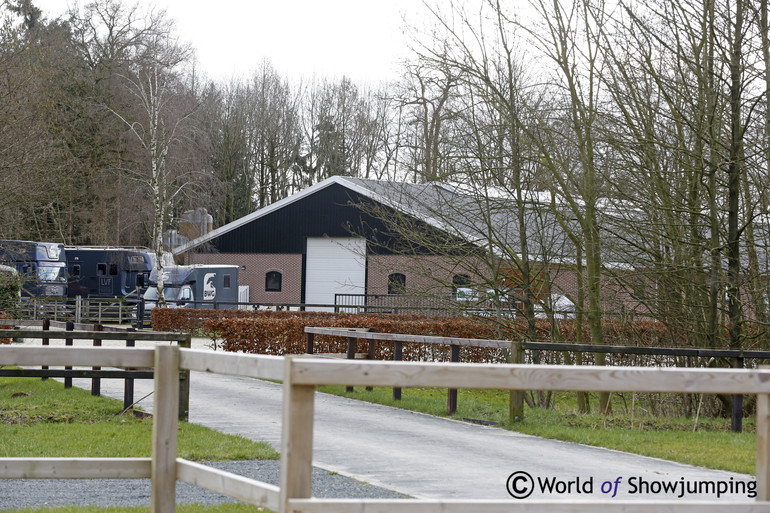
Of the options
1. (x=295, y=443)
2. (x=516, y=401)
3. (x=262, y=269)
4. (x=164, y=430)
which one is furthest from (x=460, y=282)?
(x=262, y=269)

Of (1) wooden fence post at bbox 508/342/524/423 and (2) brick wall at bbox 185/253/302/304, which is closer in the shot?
(1) wooden fence post at bbox 508/342/524/423

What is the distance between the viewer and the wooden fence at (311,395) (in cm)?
366

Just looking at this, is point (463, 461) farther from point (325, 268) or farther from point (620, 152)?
point (325, 268)

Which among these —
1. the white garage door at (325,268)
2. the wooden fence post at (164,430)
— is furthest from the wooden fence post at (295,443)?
the white garage door at (325,268)

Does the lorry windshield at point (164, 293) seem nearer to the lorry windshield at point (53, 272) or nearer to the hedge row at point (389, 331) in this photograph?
the lorry windshield at point (53, 272)

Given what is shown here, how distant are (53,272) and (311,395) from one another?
3500 cm

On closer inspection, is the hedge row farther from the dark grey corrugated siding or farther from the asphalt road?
the dark grey corrugated siding

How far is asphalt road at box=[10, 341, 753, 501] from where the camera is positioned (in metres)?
6.97

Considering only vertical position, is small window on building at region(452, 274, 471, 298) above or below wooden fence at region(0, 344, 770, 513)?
above

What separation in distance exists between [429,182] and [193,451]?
964cm

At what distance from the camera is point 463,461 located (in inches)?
322

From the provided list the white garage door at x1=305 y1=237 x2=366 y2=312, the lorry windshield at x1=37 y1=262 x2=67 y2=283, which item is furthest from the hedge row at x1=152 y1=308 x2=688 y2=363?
the white garage door at x1=305 y1=237 x2=366 y2=312

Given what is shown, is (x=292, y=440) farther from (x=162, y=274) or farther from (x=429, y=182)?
(x=162, y=274)

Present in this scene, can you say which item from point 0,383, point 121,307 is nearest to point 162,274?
point 121,307
